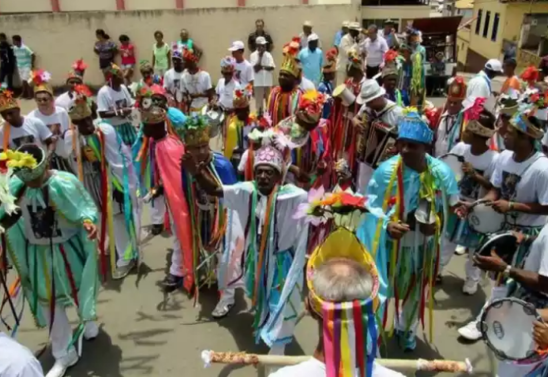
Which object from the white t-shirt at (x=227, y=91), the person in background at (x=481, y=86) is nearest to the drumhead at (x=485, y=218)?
the person in background at (x=481, y=86)

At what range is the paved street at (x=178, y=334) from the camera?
4445mm

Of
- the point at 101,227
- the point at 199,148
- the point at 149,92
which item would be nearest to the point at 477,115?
the point at 199,148

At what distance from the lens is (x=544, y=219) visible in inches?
172

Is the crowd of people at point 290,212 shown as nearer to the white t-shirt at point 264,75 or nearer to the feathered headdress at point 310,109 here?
the feathered headdress at point 310,109

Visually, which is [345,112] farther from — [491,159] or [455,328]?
[455,328]

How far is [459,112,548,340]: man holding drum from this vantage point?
391 centimetres

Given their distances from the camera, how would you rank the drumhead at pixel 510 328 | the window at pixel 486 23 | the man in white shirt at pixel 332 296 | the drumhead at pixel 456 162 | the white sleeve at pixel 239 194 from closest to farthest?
the man in white shirt at pixel 332 296 → the drumhead at pixel 510 328 → the white sleeve at pixel 239 194 → the drumhead at pixel 456 162 → the window at pixel 486 23

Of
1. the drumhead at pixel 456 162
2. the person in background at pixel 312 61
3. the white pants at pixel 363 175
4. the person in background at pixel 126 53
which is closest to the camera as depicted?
the drumhead at pixel 456 162

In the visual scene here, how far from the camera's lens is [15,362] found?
207 centimetres

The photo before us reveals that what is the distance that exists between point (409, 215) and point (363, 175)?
2082mm

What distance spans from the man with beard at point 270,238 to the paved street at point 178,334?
531 millimetres

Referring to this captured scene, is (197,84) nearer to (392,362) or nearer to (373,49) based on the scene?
(373,49)

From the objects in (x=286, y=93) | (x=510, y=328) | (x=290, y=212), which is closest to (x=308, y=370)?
(x=510, y=328)

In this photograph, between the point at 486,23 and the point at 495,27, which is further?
the point at 486,23
